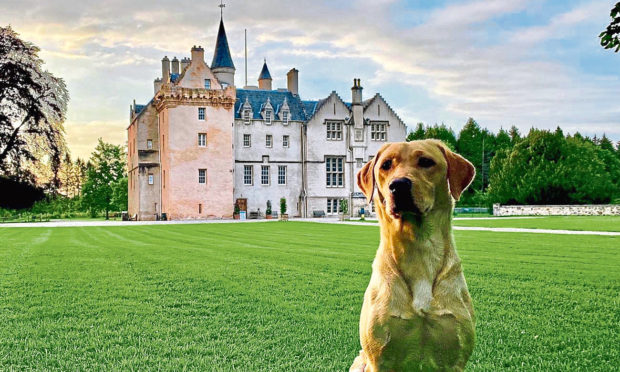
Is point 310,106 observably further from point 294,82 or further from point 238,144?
point 238,144

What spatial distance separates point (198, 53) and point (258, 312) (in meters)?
43.4

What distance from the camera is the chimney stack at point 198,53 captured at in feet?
155

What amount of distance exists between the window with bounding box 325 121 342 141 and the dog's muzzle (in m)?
50.4

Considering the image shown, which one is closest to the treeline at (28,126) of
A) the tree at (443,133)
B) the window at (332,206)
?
the window at (332,206)

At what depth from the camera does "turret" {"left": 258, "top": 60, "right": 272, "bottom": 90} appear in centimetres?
5862

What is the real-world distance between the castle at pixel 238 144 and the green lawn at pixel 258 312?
34.4m

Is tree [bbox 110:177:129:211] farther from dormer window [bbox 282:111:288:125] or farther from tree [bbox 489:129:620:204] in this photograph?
tree [bbox 489:129:620:204]

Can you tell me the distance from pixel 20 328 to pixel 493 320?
569 centimetres

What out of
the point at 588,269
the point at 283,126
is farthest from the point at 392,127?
the point at 588,269

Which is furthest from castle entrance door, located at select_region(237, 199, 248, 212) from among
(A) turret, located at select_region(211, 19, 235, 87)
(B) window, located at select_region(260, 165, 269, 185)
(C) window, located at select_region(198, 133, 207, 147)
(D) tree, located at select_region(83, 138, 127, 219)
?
(D) tree, located at select_region(83, 138, 127, 219)

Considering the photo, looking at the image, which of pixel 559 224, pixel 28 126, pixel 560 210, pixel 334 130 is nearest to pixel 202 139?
pixel 334 130

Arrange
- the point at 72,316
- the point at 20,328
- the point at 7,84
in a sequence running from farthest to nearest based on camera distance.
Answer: the point at 7,84
the point at 72,316
the point at 20,328

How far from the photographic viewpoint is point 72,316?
720 centimetres

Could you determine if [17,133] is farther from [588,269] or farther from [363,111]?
[363,111]
